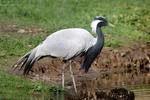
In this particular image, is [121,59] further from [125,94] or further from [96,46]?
[125,94]

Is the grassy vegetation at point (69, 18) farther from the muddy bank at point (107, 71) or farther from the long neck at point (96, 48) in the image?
the long neck at point (96, 48)

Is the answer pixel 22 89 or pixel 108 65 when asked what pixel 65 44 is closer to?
pixel 22 89

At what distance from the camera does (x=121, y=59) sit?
456 inches

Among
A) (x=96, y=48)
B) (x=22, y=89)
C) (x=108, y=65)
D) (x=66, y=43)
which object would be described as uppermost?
(x=66, y=43)

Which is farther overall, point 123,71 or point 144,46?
point 144,46

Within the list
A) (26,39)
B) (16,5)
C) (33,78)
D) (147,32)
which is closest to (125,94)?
(33,78)

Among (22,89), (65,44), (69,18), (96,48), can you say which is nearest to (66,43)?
(65,44)

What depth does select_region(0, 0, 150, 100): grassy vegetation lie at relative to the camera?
11523mm

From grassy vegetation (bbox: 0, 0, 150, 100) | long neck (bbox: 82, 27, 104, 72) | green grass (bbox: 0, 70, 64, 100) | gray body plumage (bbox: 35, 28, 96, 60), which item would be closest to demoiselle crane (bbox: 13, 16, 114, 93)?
gray body plumage (bbox: 35, 28, 96, 60)

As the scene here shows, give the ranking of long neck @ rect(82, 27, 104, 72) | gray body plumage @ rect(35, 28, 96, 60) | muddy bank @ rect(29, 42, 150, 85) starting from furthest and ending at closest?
muddy bank @ rect(29, 42, 150, 85) → long neck @ rect(82, 27, 104, 72) → gray body plumage @ rect(35, 28, 96, 60)

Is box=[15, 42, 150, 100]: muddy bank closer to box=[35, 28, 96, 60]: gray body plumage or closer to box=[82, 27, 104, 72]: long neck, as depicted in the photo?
box=[82, 27, 104, 72]: long neck

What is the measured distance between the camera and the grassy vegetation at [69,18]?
11523 mm

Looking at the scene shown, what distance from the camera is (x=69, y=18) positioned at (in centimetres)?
1361

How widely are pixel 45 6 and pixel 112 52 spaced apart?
12.1 feet
